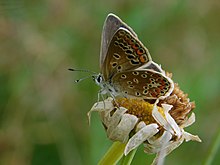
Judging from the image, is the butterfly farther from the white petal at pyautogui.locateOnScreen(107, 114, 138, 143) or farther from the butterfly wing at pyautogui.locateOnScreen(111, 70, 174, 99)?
the white petal at pyautogui.locateOnScreen(107, 114, 138, 143)

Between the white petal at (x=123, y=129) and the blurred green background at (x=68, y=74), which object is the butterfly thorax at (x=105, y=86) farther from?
the blurred green background at (x=68, y=74)

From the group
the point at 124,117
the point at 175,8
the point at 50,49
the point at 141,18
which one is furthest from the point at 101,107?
the point at 175,8

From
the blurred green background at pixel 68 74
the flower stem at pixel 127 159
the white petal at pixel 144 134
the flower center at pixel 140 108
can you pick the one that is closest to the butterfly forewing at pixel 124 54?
the flower center at pixel 140 108

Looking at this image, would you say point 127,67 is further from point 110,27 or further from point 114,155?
point 114,155

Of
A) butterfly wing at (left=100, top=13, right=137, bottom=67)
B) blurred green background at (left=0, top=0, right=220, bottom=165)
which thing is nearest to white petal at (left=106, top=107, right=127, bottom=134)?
butterfly wing at (left=100, top=13, right=137, bottom=67)

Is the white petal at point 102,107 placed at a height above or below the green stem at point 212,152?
above

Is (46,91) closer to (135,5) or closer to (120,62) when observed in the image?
(135,5)
